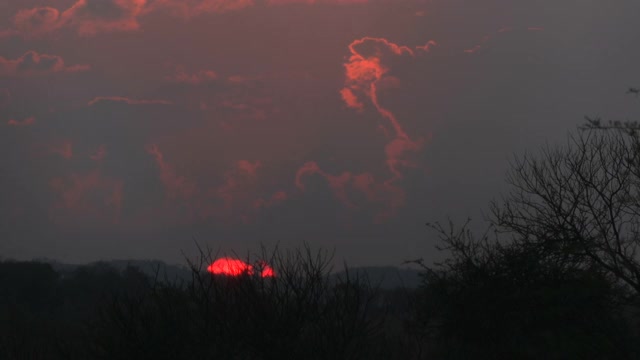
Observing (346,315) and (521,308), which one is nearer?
(346,315)

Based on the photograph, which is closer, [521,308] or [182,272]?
[521,308]

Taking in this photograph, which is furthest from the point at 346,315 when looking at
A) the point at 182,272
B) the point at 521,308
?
the point at 182,272

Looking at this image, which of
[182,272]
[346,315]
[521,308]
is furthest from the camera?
[182,272]

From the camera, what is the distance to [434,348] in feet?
116

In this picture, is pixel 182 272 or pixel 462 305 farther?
pixel 182 272

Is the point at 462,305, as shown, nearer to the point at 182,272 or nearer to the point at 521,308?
the point at 521,308

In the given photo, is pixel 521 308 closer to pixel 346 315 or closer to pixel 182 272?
pixel 346 315

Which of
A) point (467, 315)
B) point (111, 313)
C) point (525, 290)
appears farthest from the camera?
point (467, 315)

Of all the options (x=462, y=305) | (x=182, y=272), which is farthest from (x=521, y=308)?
(x=182, y=272)

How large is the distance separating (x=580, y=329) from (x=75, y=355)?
14484mm

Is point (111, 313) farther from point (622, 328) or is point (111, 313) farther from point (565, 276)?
point (622, 328)

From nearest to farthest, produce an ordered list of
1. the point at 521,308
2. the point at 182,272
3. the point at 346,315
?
the point at 346,315, the point at 521,308, the point at 182,272

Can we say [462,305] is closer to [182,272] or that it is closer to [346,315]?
[346,315]

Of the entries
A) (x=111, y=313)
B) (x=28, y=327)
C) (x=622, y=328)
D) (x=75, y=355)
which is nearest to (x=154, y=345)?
(x=111, y=313)
